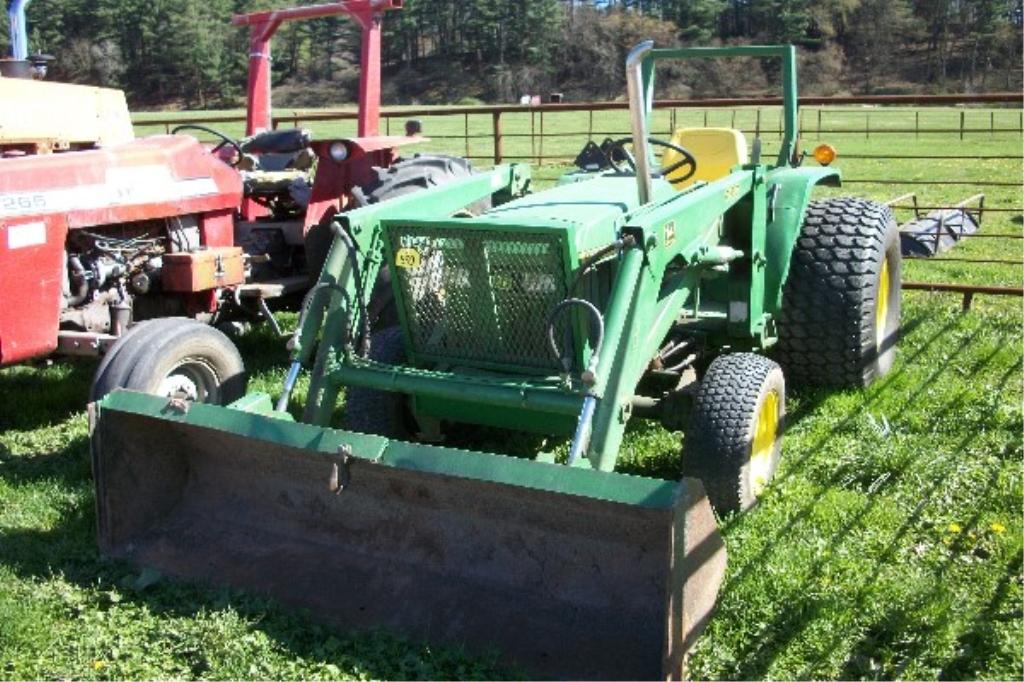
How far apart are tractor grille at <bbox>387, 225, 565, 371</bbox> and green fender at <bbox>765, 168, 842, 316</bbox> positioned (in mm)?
1517

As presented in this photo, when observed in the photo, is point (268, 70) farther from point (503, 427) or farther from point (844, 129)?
point (844, 129)

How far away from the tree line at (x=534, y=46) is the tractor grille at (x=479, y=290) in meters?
30.5

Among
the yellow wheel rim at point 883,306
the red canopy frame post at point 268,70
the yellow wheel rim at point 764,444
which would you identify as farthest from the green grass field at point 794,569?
the red canopy frame post at point 268,70

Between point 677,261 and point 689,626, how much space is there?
1614 millimetres

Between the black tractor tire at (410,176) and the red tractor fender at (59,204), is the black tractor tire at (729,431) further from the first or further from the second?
the red tractor fender at (59,204)

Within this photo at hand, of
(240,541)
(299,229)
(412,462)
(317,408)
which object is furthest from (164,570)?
(299,229)

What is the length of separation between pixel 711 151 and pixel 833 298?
43.3 inches

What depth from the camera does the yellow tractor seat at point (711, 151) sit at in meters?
5.88

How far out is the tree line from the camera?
38.5m

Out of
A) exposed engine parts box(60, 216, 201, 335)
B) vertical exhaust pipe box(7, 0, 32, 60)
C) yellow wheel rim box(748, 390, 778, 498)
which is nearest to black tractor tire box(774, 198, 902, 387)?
yellow wheel rim box(748, 390, 778, 498)

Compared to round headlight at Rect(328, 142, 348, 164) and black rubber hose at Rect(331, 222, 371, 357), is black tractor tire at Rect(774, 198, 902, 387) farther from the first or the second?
round headlight at Rect(328, 142, 348, 164)

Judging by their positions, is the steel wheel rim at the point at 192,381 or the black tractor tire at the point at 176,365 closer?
the black tractor tire at the point at 176,365

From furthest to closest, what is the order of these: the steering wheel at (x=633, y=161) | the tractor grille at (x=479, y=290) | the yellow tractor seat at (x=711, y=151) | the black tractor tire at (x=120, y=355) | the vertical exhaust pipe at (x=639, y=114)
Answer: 1. the yellow tractor seat at (x=711, y=151)
2. the steering wheel at (x=633, y=161)
3. the black tractor tire at (x=120, y=355)
4. the tractor grille at (x=479, y=290)
5. the vertical exhaust pipe at (x=639, y=114)

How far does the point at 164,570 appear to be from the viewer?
3855 millimetres
